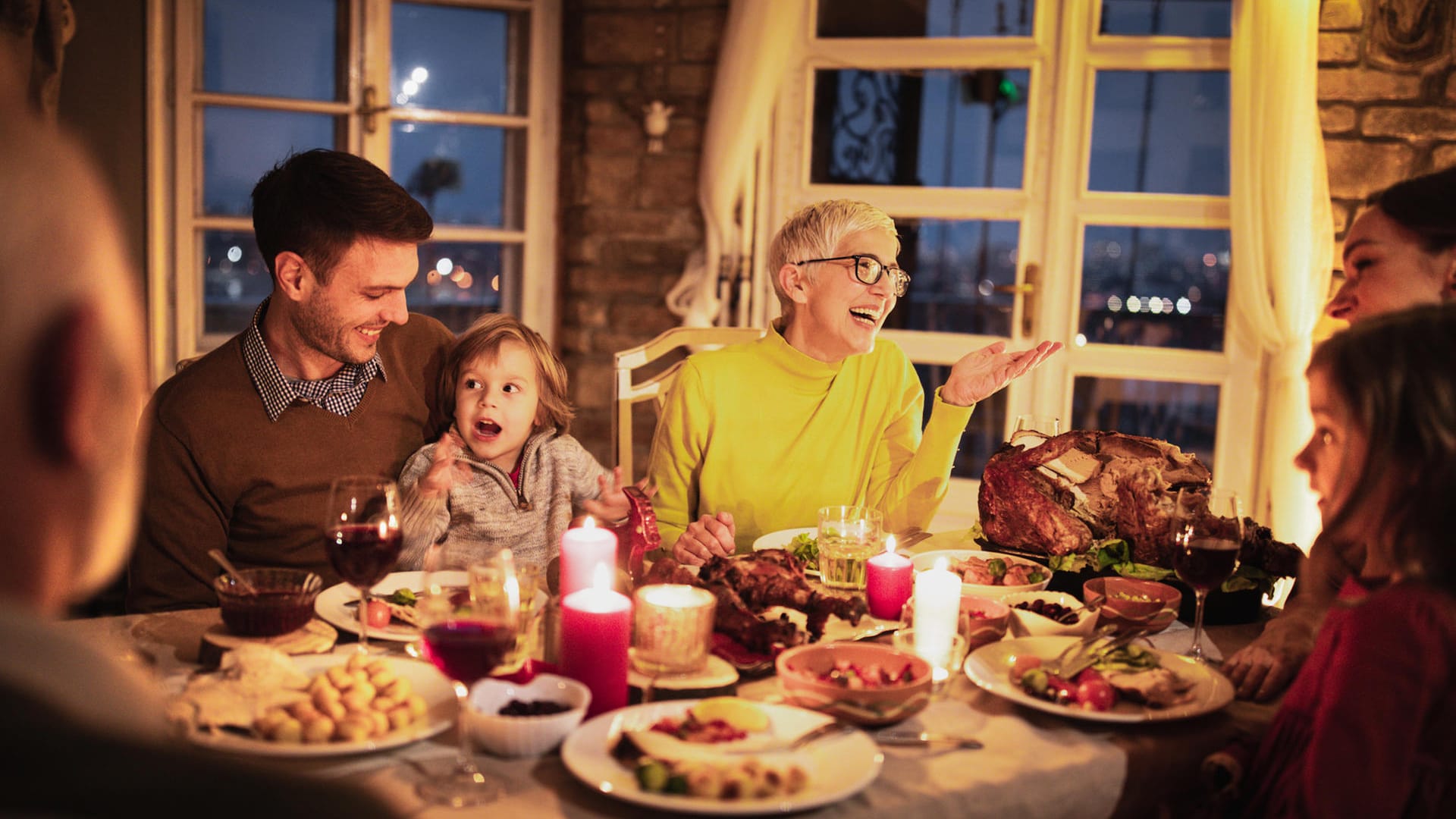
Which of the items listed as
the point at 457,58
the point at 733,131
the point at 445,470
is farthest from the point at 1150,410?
the point at 445,470

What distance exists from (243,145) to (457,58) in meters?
0.82

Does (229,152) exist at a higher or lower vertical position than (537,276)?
higher

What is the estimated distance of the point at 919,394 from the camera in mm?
2619

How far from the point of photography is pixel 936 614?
145 cm

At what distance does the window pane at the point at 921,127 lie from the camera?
4.17 metres

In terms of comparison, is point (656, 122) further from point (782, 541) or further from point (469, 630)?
point (469, 630)

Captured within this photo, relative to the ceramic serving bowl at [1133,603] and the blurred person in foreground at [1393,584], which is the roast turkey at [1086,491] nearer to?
the ceramic serving bowl at [1133,603]

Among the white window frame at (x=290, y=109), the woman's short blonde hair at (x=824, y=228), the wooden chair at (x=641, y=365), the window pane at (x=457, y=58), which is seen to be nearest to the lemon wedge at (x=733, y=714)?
the woman's short blonde hair at (x=824, y=228)

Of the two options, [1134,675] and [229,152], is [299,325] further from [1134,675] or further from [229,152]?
[229,152]

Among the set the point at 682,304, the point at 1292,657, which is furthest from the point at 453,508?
the point at 682,304

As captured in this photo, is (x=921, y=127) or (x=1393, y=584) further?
(x=921, y=127)

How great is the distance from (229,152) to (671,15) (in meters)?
1.63

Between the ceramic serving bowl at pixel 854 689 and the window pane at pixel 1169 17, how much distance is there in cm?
330

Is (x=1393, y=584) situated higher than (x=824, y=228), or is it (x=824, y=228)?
(x=824, y=228)
